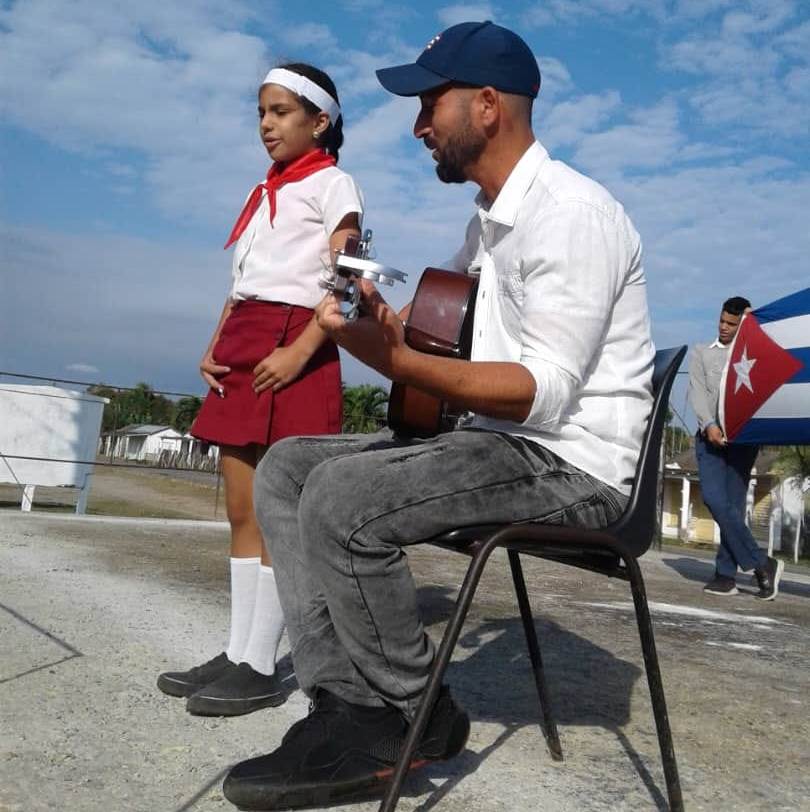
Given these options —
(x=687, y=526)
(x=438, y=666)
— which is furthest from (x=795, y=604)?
(x=687, y=526)

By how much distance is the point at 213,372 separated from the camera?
113 inches

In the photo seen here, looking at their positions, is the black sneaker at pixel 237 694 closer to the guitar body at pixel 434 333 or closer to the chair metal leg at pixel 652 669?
the guitar body at pixel 434 333

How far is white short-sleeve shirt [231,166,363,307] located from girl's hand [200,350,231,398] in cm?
22

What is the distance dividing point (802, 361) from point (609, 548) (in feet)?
15.4

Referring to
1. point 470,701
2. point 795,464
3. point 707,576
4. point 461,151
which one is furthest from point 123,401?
point 795,464

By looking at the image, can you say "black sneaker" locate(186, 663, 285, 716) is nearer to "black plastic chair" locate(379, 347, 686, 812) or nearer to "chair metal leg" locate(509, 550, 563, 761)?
"chair metal leg" locate(509, 550, 563, 761)

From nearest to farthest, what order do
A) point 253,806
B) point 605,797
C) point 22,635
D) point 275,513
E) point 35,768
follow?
point 253,806 → point 35,768 → point 605,797 → point 275,513 → point 22,635

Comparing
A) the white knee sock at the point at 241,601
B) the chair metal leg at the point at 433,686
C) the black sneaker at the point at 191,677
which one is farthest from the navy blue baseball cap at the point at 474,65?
the black sneaker at the point at 191,677

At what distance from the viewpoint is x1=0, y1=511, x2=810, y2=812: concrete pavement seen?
1954mm

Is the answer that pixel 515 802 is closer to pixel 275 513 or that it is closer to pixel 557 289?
pixel 275 513

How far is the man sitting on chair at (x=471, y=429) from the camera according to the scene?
5.63 feet

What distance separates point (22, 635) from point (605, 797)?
1.90 m

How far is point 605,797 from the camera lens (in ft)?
6.73

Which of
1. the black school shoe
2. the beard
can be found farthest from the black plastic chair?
the beard
